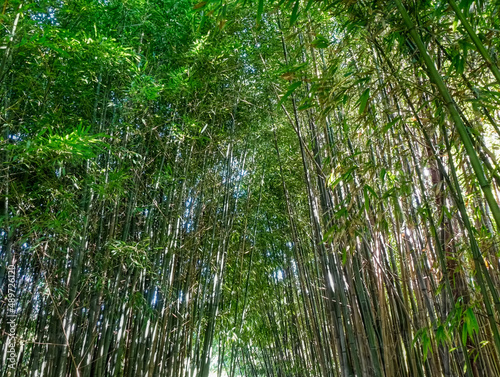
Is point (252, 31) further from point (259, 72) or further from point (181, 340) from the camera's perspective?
point (181, 340)

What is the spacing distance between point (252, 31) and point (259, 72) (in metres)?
0.39

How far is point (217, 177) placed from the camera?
13.9ft

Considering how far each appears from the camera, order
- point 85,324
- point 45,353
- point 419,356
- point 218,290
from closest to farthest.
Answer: point 419,356 → point 85,324 → point 45,353 → point 218,290

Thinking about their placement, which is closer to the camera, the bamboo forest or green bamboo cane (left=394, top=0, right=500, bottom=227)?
green bamboo cane (left=394, top=0, right=500, bottom=227)

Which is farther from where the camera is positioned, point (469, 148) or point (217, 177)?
point (217, 177)

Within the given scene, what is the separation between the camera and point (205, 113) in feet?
13.1

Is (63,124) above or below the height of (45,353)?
above

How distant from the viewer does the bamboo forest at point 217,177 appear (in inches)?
67.9

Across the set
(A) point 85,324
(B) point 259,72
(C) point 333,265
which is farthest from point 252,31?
(A) point 85,324

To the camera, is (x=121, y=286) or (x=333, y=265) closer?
(x=333, y=265)

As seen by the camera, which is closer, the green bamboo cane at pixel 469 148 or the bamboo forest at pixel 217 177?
the green bamboo cane at pixel 469 148

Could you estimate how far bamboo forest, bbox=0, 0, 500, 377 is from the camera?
1.72 meters

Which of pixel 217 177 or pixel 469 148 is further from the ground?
pixel 217 177

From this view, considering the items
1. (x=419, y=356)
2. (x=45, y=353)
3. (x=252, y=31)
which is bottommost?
(x=419, y=356)
